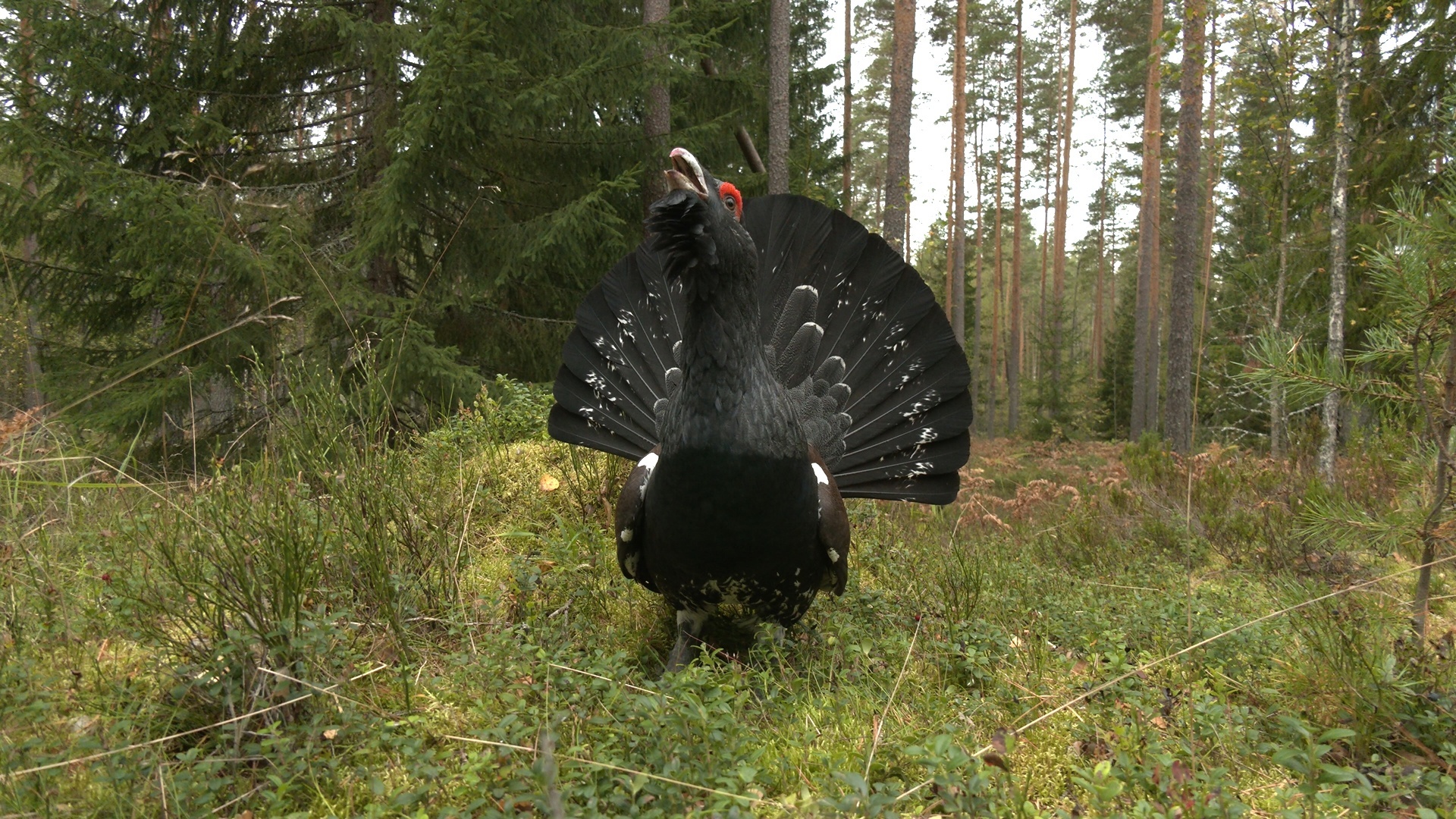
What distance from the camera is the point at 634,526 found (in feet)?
10.4

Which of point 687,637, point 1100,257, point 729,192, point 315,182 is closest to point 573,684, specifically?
point 687,637

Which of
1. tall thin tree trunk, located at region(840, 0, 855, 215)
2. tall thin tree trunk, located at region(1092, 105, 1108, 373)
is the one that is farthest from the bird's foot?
tall thin tree trunk, located at region(1092, 105, 1108, 373)

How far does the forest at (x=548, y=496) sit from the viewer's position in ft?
6.45

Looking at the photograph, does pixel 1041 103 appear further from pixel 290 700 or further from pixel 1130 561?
pixel 290 700

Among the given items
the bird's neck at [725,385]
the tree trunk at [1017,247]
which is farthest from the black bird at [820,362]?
the tree trunk at [1017,247]

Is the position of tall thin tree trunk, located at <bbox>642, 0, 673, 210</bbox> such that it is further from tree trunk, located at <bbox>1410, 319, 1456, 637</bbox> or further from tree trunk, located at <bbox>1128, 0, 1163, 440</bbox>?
tree trunk, located at <bbox>1128, 0, 1163, 440</bbox>

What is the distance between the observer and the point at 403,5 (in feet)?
24.3

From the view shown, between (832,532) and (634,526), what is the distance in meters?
0.80

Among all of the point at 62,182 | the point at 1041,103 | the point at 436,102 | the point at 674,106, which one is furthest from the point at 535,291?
the point at 1041,103

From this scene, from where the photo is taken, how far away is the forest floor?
1.78 metres

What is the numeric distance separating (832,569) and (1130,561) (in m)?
2.79

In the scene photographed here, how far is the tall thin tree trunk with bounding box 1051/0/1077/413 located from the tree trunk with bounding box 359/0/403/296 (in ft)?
69.1

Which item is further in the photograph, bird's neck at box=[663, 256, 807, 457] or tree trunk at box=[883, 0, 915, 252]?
tree trunk at box=[883, 0, 915, 252]

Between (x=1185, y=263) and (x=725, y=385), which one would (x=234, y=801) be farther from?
(x=1185, y=263)
